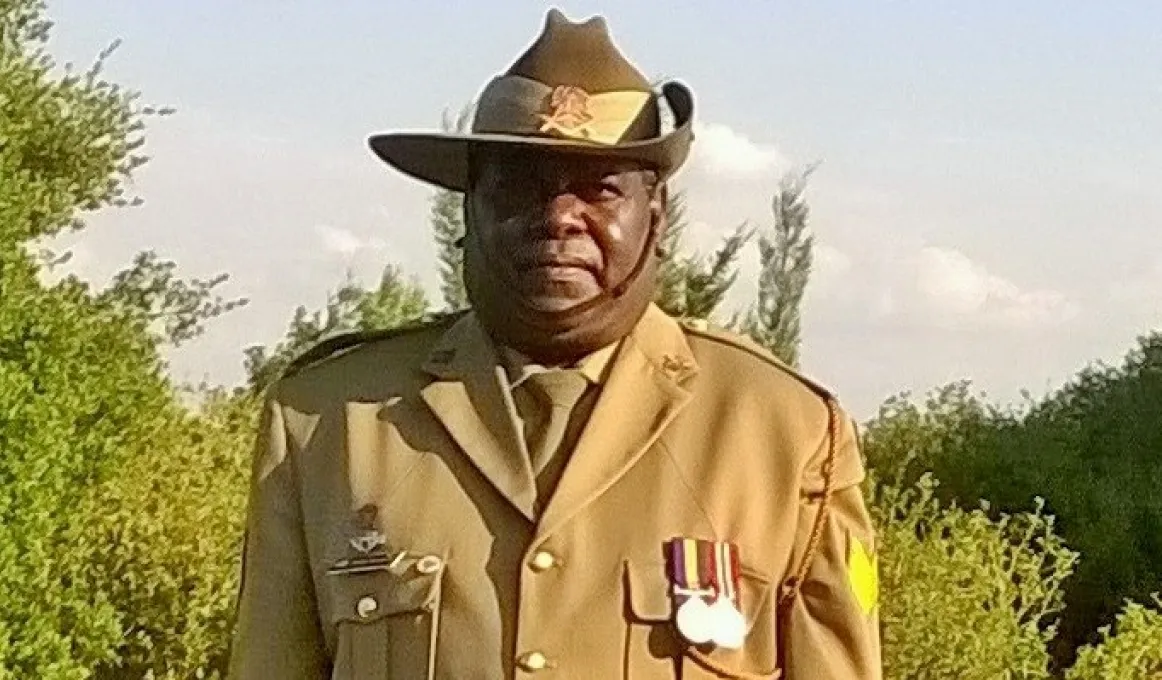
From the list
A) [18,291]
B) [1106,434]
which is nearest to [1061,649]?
[1106,434]

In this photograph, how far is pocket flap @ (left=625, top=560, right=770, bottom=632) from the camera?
226 centimetres

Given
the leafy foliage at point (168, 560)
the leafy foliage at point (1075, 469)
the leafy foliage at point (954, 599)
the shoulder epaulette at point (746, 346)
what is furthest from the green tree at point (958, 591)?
the shoulder epaulette at point (746, 346)

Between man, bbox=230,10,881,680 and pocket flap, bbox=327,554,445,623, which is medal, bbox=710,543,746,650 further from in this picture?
pocket flap, bbox=327,554,445,623

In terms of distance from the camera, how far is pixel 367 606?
2.30m

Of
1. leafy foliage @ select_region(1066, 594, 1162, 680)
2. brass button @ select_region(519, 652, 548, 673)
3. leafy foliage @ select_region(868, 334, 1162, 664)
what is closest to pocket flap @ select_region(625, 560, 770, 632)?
brass button @ select_region(519, 652, 548, 673)

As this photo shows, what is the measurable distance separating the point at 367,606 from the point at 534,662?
0.65 ft

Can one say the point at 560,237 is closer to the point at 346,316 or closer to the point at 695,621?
the point at 695,621

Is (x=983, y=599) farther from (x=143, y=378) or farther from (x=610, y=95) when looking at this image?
(x=610, y=95)

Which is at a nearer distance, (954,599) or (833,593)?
(833,593)

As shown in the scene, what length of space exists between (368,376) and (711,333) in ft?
1.28

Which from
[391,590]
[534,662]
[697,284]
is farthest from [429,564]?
[697,284]

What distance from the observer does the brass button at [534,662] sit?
2230 millimetres

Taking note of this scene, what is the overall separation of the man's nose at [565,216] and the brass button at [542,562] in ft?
1.09

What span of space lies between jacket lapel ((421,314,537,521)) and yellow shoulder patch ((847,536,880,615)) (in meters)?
0.34
